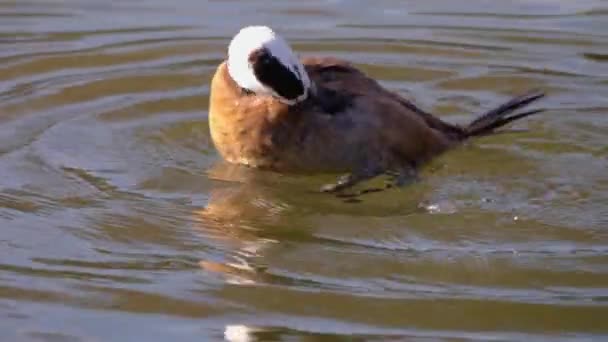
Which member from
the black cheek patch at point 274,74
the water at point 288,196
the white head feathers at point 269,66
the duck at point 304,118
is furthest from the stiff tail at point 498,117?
the black cheek patch at point 274,74

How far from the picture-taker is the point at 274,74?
6535 millimetres

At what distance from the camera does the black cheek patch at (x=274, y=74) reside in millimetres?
6512

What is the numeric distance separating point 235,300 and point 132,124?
8.60 ft

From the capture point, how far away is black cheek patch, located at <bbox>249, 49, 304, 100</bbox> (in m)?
6.51

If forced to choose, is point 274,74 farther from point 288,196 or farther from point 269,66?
point 288,196

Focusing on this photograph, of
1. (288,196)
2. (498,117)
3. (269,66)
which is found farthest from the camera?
(498,117)

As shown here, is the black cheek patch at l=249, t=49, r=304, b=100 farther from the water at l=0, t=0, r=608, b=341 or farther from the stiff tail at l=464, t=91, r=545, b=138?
the stiff tail at l=464, t=91, r=545, b=138

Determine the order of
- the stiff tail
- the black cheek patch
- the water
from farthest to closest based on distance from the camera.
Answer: the stiff tail → the black cheek patch → the water

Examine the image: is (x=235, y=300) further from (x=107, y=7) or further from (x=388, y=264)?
(x=107, y=7)

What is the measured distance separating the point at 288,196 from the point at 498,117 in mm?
1466

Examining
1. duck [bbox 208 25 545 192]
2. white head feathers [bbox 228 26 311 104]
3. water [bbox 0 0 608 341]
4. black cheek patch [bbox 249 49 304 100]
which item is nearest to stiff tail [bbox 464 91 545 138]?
water [bbox 0 0 608 341]

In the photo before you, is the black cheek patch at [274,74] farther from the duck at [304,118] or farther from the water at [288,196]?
the water at [288,196]

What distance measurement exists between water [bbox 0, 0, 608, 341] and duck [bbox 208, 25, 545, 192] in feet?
0.48

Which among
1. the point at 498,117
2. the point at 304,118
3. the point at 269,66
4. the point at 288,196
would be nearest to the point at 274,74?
the point at 269,66
